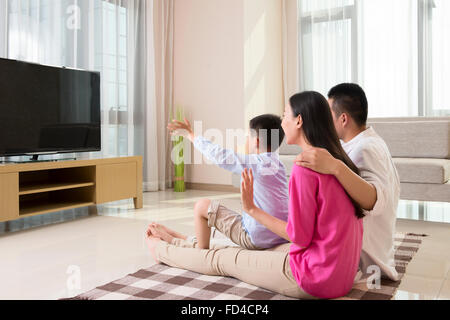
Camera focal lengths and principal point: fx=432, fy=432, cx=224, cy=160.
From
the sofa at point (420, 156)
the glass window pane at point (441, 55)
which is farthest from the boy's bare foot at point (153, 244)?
the glass window pane at point (441, 55)

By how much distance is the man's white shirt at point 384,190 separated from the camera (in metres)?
1.65

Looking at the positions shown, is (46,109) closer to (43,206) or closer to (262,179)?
(43,206)

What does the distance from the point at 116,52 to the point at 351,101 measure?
10.9 feet

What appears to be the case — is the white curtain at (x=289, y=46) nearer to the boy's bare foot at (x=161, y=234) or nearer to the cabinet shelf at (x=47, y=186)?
the cabinet shelf at (x=47, y=186)

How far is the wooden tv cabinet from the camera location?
3165mm

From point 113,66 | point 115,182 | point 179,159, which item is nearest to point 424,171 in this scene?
point 115,182

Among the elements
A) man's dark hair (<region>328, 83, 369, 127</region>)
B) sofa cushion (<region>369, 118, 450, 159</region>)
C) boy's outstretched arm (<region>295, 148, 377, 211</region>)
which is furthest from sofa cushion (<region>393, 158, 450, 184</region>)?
boy's outstretched arm (<region>295, 148, 377, 211</region>)

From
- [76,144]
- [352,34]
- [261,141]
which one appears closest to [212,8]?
[352,34]

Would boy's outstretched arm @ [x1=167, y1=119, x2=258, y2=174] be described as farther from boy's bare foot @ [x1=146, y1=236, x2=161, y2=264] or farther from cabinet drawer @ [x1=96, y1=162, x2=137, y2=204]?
cabinet drawer @ [x1=96, y1=162, x2=137, y2=204]

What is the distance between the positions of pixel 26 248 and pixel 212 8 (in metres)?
3.62

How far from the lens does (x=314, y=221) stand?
4.70 ft

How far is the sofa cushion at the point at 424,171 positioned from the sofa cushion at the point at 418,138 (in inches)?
19.1
